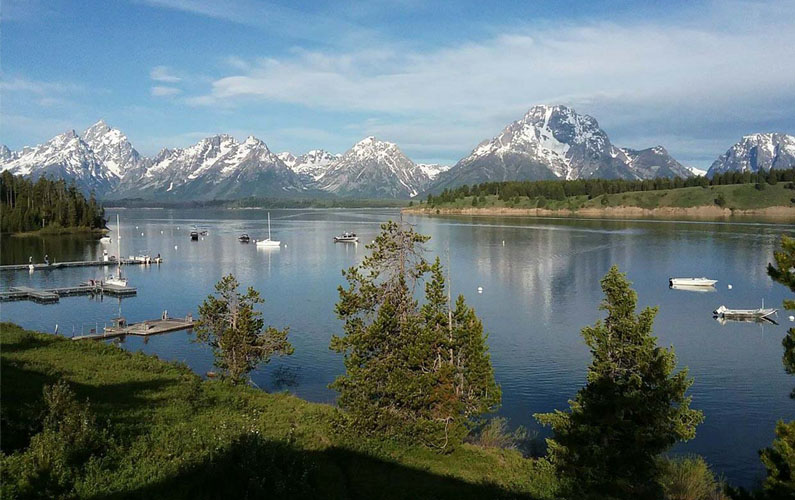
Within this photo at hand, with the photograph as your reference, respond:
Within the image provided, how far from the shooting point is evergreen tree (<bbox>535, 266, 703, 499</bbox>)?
20.0 metres

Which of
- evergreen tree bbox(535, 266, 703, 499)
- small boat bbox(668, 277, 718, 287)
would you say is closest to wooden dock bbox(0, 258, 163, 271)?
small boat bbox(668, 277, 718, 287)

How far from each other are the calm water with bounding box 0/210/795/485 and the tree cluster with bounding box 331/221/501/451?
7950 millimetres

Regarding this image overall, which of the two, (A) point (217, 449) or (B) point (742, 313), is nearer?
(A) point (217, 449)

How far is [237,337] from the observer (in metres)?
33.8

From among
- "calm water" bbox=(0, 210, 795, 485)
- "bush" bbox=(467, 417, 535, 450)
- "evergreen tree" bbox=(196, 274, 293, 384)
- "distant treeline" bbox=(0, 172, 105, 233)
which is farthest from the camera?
"distant treeline" bbox=(0, 172, 105, 233)

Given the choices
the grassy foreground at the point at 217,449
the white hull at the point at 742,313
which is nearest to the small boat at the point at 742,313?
the white hull at the point at 742,313

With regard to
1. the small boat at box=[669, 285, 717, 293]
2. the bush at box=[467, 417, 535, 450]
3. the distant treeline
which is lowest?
the bush at box=[467, 417, 535, 450]

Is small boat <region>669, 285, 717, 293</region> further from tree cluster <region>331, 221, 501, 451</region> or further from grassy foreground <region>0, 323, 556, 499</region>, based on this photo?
grassy foreground <region>0, 323, 556, 499</region>

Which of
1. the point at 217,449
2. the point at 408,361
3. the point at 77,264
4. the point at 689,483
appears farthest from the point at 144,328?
the point at 77,264

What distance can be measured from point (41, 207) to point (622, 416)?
171 metres

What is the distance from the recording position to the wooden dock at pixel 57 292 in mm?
70188

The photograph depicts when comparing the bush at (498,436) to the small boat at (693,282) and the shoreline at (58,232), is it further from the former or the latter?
the shoreline at (58,232)

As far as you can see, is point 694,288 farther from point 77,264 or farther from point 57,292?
point 77,264

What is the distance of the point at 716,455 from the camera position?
28.9 m
